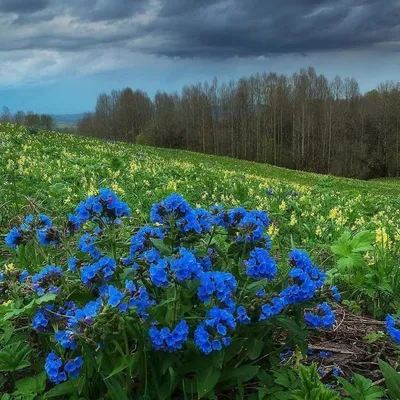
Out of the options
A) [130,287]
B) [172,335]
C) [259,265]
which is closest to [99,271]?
[130,287]

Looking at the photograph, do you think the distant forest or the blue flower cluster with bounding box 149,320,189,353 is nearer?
the blue flower cluster with bounding box 149,320,189,353

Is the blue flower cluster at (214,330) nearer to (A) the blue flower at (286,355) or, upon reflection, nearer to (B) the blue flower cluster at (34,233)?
(A) the blue flower at (286,355)

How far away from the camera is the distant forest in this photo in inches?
2660

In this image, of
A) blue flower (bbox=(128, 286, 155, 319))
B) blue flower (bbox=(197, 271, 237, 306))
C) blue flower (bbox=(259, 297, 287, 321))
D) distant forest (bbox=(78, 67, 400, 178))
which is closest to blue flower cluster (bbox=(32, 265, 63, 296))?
blue flower (bbox=(128, 286, 155, 319))

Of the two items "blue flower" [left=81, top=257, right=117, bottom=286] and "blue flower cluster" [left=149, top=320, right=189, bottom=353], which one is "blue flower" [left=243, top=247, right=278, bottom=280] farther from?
"blue flower" [left=81, top=257, right=117, bottom=286]

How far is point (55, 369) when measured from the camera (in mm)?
1983

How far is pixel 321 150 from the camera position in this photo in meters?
72.4

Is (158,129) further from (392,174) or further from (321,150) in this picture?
(392,174)

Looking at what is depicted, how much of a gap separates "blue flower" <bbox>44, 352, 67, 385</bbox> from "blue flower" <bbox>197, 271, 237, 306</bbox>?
642 millimetres

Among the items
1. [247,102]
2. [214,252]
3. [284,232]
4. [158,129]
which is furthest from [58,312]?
[247,102]

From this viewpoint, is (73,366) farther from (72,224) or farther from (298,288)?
(298,288)

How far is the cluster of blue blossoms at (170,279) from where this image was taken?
1.90 m

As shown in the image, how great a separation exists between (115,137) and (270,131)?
98.2ft

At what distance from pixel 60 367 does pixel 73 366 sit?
0.24ft
